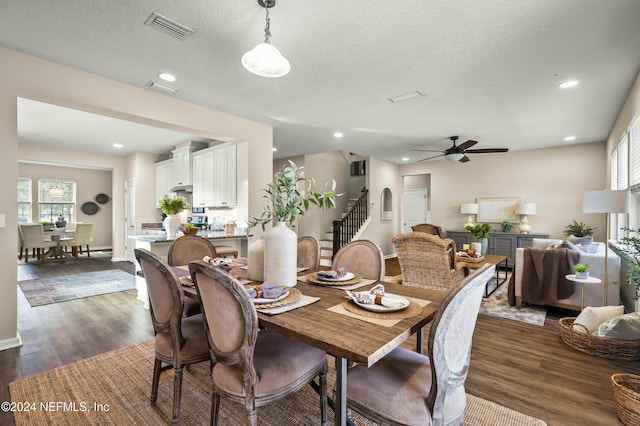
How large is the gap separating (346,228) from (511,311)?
4.17 metres

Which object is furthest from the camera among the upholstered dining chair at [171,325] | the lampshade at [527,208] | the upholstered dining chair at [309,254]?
the lampshade at [527,208]

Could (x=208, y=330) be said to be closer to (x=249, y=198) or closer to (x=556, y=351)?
(x=556, y=351)

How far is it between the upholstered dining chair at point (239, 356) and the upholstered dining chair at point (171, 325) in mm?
319

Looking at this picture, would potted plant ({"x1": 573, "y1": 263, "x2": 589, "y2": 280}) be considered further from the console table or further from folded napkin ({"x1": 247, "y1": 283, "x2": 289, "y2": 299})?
the console table

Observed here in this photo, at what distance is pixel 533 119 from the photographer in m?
4.46

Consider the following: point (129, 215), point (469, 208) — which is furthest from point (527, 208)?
point (129, 215)

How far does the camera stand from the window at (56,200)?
8453mm

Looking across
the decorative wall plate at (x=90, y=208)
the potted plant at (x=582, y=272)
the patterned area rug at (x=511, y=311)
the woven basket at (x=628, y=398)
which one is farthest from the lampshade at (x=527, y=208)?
the decorative wall plate at (x=90, y=208)

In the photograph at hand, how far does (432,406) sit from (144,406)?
5.75 feet

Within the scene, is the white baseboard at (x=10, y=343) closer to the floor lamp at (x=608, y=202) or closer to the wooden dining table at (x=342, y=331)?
the wooden dining table at (x=342, y=331)

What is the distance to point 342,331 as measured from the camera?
1192 millimetres

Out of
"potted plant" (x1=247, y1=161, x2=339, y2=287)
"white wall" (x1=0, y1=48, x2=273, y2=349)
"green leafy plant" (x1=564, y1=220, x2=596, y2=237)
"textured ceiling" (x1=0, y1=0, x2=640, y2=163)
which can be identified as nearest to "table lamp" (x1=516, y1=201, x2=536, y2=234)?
"green leafy plant" (x1=564, y1=220, x2=596, y2=237)

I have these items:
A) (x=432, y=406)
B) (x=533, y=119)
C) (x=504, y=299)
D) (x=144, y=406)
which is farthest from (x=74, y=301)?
(x=533, y=119)

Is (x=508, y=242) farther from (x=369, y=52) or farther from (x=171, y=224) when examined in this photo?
(x=171, y=224)
